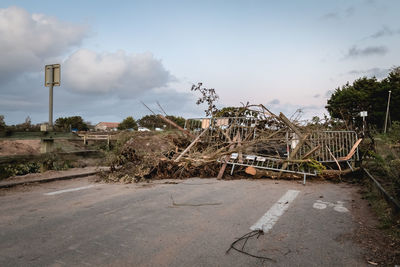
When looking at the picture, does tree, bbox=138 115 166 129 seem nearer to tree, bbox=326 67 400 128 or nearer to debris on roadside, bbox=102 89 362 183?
debris on roadside, bbox=102 89 362 183

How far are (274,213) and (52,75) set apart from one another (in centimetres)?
873

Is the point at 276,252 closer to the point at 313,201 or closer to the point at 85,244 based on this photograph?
the point at 85,244

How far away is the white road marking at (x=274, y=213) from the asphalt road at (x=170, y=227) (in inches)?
2.2

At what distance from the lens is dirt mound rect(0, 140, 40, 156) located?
29.4 feet

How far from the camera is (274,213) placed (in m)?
→ 4.43

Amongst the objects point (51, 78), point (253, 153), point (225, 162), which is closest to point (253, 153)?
point (253, 153)

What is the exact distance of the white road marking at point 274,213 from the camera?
3733mm

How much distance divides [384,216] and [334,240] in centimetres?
136

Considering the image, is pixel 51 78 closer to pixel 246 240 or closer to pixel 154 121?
pixel 154 121

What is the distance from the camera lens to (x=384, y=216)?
13.0ft

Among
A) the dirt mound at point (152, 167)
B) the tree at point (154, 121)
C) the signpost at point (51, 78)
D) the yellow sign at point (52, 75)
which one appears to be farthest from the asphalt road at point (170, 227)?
the tree at point (154, 121)

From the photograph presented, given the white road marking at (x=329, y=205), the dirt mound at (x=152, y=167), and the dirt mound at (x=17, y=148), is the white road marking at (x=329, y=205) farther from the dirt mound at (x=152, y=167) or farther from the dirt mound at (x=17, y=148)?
the dirt mound at (x=17, y=148)

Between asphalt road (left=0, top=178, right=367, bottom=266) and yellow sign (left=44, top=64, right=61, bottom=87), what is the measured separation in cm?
422

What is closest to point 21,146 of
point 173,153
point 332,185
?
point 173,153
